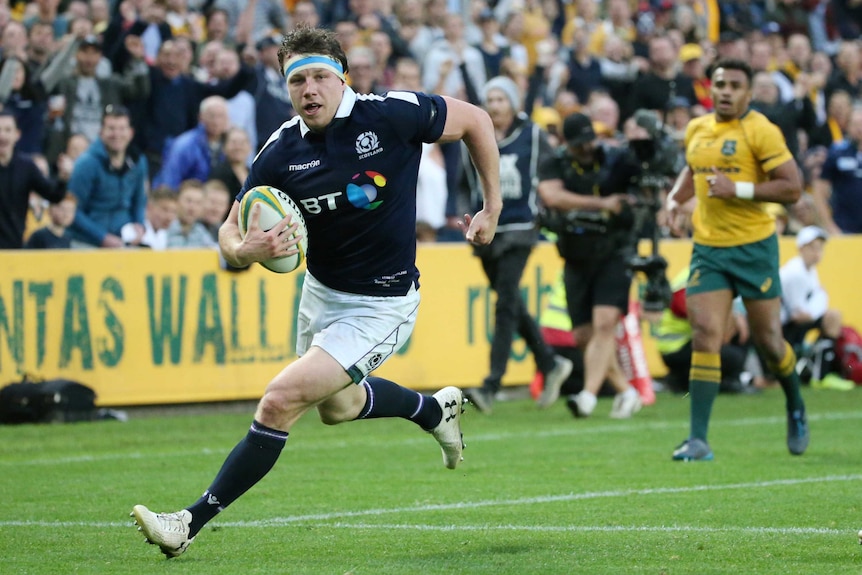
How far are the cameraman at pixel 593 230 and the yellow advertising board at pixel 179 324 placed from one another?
216 cm

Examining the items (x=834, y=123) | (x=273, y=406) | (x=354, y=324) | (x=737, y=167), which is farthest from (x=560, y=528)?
(x=834, y=123)

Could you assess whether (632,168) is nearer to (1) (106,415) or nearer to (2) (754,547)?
(1) (106,415)

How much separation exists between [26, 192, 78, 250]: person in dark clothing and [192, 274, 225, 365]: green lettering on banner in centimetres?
137

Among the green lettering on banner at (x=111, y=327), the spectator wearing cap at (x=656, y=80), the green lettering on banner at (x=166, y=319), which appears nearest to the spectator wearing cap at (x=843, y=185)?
the spectator wearing cap at (x=656, y=80)

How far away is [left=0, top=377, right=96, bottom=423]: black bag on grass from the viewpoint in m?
12.7

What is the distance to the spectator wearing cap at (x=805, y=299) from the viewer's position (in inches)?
663

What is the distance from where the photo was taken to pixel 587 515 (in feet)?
25.6

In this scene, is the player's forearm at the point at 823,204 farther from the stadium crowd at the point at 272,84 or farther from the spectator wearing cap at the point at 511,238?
the spectator wearing cap at the point at 511,238

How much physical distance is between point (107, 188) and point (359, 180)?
8164 mm

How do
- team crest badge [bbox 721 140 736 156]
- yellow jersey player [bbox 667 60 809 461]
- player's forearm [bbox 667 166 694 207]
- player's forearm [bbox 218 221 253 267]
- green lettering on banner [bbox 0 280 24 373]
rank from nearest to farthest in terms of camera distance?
1. player's forearm [bbox 218 221 253 267]
2. yellow jersey player [bbox 667 60 809 461]
3. team crest badge [bbox 721 140 736 156]
4. player's forearm [bbox 667 166 694 207]
5. green lettering on banner [bbox 0 280 24 373]

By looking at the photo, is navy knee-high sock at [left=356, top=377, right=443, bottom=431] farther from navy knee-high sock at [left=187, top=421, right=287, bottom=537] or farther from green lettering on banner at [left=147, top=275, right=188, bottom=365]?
green lettering on banner at [left=147, top=275, right=188, bottom=365]

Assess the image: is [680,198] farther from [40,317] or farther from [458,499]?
[40,317]

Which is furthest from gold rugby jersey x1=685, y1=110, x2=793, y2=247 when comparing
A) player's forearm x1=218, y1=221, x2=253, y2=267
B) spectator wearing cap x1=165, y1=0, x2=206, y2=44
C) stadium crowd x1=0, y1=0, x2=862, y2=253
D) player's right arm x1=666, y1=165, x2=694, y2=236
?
spectator wearing cap x1=165, y1=0, x2=206, y2=44

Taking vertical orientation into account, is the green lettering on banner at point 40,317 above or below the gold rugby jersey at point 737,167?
below
